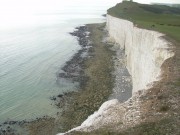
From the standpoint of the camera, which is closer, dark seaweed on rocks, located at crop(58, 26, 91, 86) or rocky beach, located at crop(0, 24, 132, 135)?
rocky beach, located at crop(0, 24, 132, 135)

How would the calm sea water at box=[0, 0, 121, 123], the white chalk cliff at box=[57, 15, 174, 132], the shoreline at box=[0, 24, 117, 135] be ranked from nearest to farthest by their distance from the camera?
the white chalk cliff at box=[57, 15, 174, 132], the shoreline at box=[0, 24, 117, 135], the calm sea water at box=[0, 0, 121, 123]

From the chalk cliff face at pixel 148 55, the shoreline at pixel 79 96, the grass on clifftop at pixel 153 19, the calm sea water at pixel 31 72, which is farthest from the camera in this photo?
the grass on clifftop at pixel 153 19

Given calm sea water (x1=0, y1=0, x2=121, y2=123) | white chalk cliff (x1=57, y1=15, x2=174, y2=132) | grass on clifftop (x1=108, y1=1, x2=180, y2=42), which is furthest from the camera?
grass on clifftop (x1=108, y1=1, x2=180, y2=42)

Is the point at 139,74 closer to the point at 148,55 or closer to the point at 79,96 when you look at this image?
the point at 148,55

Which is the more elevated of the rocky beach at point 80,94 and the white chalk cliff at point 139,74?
the white chalk cliff at point 139,74

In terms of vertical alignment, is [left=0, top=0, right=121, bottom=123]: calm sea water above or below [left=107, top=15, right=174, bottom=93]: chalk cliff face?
below

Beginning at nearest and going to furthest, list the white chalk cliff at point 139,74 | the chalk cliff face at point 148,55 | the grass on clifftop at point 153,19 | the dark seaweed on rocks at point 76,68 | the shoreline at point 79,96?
1. the white chalk cliff at point 139,74
2. the chalk cliff face at point 148,55
3. the shoreline at point 79,96
4. the grass on clifftop at point 153,19
5. the dark seaweed on rocks at point 76,68

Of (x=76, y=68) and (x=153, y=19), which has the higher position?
(x=153, y=19)

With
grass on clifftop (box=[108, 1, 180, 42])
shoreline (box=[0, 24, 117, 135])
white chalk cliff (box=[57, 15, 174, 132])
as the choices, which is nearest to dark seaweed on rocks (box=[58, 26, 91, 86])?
shoreline (box=[0, 24, 117, 135])

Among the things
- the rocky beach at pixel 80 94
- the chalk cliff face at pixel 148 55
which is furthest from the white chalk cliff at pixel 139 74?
the rocky beach at pixel 80 94

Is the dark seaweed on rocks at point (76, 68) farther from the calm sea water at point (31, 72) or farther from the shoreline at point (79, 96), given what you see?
the calm sea water at point (31, 72)

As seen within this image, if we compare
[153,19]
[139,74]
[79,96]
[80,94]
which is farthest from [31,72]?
[153,19]

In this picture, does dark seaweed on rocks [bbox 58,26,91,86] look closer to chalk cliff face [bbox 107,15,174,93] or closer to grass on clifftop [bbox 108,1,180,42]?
chalk cliff face [bbox 107,15,174,93]

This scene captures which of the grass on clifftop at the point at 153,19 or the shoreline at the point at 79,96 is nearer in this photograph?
the shoreline at the point at 79,96
